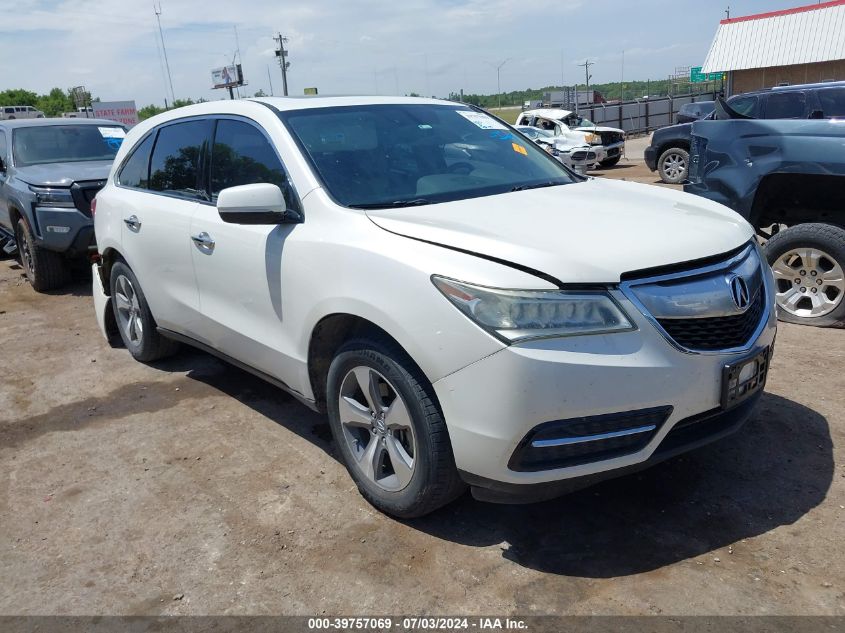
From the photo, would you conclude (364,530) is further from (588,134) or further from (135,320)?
(588,134)

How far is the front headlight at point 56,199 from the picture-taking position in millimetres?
7570

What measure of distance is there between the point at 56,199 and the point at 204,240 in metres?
4.57

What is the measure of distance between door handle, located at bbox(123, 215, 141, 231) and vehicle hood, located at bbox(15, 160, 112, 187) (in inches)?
131

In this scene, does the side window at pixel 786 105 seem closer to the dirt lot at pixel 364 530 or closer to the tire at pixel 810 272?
the tire at pixel 810 272

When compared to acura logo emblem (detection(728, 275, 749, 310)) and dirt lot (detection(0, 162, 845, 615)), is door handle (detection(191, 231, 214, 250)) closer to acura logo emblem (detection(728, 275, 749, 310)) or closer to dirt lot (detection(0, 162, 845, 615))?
dirt lot (detection(0, 162, 845, 615))

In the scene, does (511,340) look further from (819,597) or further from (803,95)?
(803,95)

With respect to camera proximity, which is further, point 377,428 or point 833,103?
point 833,103

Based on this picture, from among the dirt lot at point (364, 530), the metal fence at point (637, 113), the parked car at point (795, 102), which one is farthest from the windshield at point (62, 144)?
the metal fence at point (637, 113)

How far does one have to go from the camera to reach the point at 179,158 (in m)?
4.43

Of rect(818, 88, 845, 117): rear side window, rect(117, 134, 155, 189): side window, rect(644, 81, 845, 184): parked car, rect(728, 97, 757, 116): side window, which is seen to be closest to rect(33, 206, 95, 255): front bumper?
rect(117, 134, 155, 189): side window

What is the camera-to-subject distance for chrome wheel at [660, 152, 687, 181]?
14641 mm

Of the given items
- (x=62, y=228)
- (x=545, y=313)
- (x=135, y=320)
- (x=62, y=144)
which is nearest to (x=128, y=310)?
(x=135, y=320)

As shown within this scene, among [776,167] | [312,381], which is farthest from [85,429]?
[776,167]

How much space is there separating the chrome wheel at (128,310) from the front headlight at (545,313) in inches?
129
